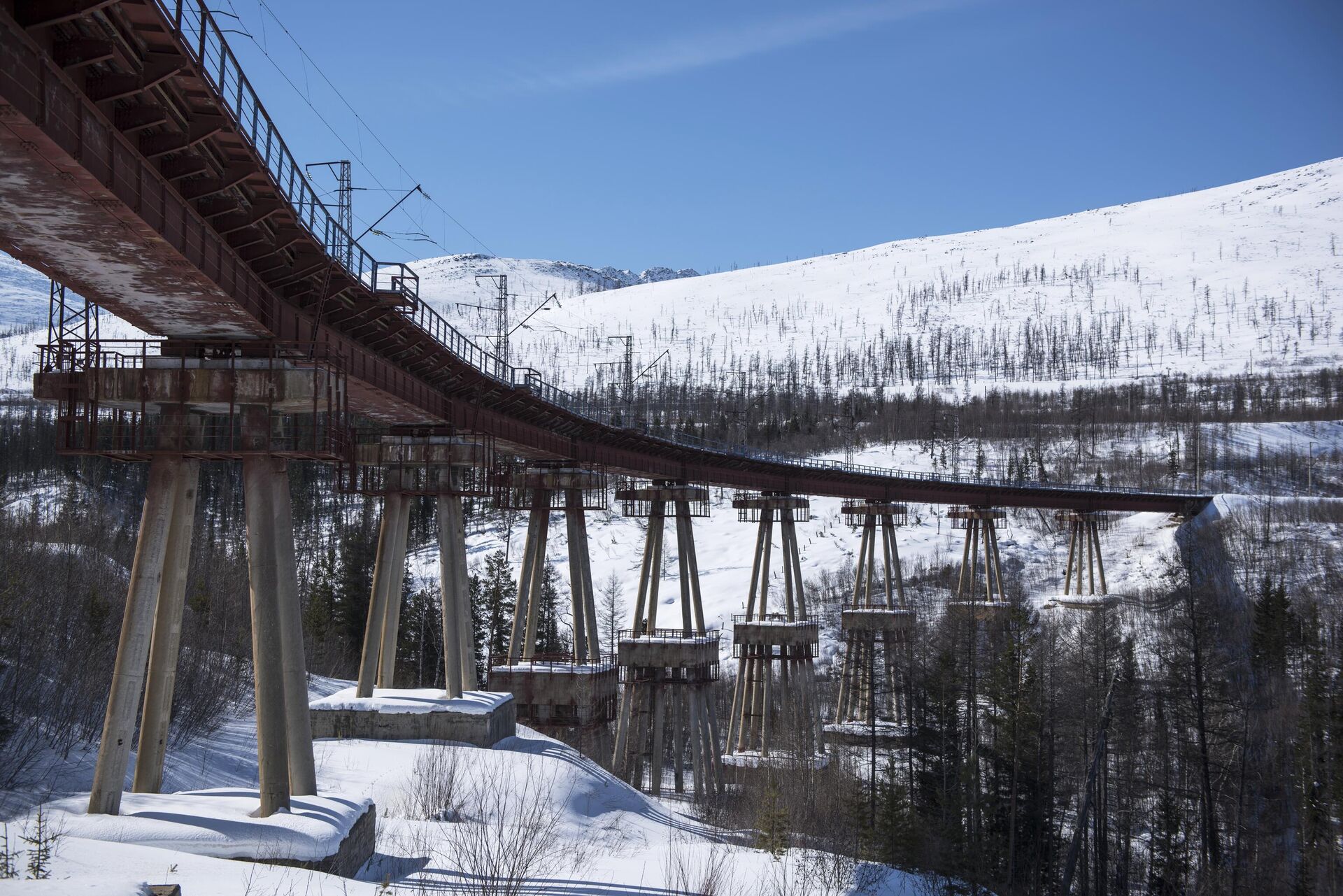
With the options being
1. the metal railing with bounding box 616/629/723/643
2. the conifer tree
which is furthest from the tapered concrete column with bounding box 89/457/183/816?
the conifer tree

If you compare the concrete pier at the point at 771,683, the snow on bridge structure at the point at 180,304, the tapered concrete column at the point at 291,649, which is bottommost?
the concrete pier at the point at 771,683

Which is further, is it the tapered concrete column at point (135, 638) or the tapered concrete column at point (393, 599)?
the tapered concrete column at point (393, 599)

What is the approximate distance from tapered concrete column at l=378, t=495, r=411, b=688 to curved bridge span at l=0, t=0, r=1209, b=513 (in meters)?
4.10

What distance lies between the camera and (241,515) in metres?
91.0

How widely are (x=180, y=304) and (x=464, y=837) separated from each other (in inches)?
381

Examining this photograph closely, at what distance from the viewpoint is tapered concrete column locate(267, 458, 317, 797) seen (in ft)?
51.9

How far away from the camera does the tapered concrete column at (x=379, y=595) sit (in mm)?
25156

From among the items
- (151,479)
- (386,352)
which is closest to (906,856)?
(386,352)

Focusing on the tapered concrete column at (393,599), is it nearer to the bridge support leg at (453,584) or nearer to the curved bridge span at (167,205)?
the bridge support leg at (453,584)

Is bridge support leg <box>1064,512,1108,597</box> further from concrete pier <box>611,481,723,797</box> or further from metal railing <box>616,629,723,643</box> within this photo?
metal railing <box>616,629,723,643</box>

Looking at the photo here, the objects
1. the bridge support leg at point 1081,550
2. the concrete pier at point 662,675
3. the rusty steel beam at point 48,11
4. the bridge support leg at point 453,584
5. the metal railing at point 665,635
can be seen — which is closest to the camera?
the rusty steel beam at point 48,11

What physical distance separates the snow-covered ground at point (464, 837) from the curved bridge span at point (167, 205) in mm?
6157

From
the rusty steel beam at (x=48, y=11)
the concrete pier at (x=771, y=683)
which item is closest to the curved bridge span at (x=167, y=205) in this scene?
the rusty steel beam at (x=48, y=11)

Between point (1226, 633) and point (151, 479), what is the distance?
184ft
